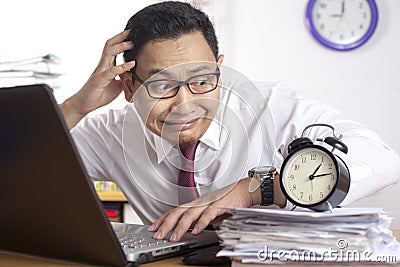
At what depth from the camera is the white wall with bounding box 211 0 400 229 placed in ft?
11.2

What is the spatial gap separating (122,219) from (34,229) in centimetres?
235

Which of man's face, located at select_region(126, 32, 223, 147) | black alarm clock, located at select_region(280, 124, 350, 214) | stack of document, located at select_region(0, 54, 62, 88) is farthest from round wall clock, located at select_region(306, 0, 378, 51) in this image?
black alarm clock, located at select_region(280, 124, 350, 214)

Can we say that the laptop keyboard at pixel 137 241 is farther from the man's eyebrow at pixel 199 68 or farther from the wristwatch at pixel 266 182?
the man's eyebrow at pixel 199 68

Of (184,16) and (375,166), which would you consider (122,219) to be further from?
(375,166)

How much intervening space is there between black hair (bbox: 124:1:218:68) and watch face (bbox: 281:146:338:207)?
0.59 meters

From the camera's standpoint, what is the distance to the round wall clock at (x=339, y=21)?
3449 millimetres

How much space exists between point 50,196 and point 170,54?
23.6 inches

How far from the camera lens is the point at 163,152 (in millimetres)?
1673

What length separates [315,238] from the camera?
0.94m

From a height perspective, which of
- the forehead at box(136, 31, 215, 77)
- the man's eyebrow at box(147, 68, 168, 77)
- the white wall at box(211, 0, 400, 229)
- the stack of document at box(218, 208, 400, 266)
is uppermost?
the forehead at box(136, 31, 215, 77)

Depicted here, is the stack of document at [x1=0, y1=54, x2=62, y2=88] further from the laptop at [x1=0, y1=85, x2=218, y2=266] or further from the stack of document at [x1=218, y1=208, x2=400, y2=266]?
the stack of document at [x1=218, y1=208, x2=400, y2=266]

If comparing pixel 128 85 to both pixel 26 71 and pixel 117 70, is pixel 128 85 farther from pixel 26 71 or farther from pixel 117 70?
pixel 26 71

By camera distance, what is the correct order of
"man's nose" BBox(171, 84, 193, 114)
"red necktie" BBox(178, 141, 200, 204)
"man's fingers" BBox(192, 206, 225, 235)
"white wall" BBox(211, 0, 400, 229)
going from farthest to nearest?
"white wall" BBox(211, 0, 400, 229) → "red necktie" BBox(178, 141, 200, 204) → "man's nose" BBox(171, 84, 193, 114) → "man's fingers" BBox(192, 206, 225, 235)

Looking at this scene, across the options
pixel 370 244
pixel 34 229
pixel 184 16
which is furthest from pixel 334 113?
pixel 34 229
